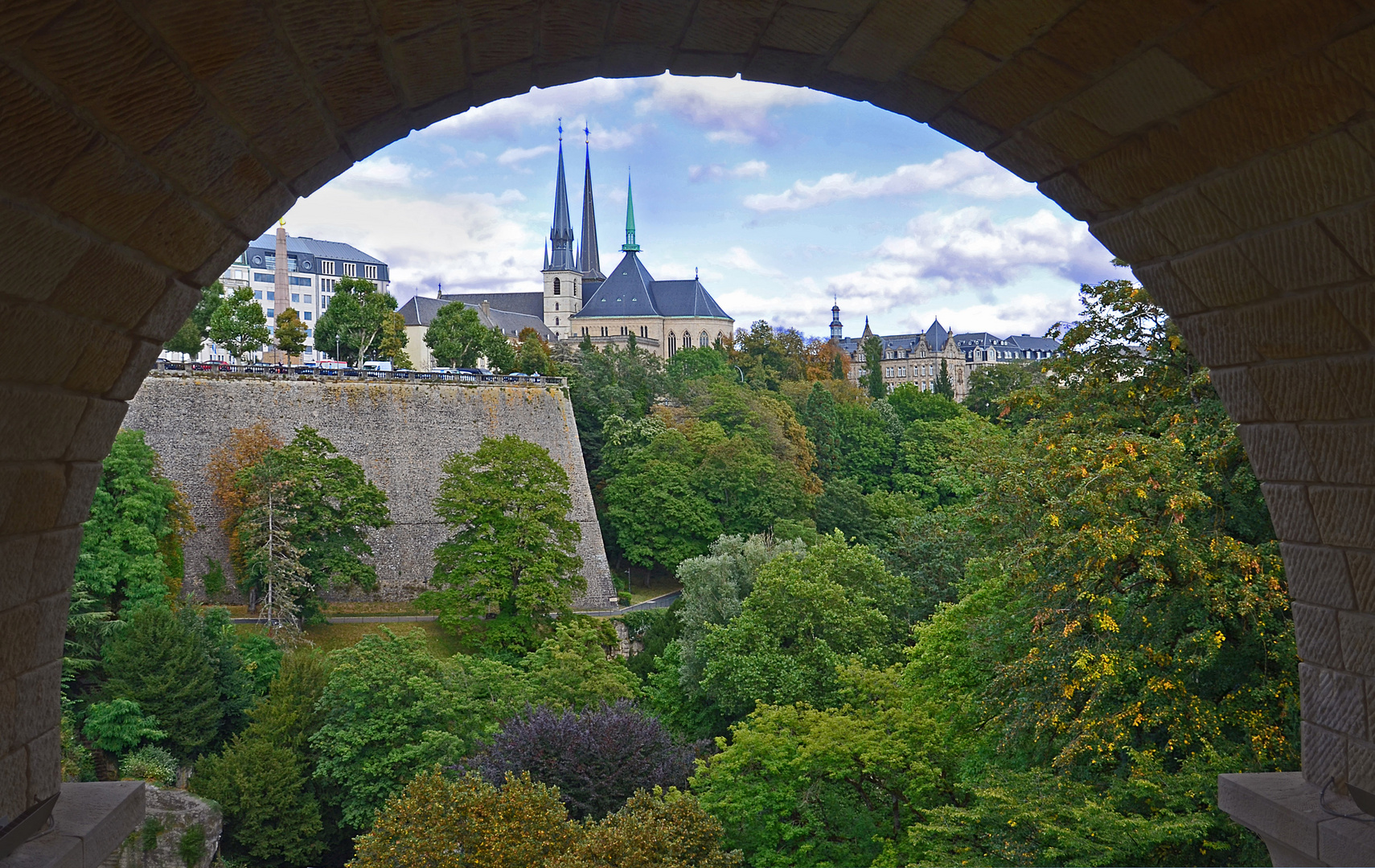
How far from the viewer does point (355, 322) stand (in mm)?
40406

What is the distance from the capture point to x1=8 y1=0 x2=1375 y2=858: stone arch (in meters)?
1.96

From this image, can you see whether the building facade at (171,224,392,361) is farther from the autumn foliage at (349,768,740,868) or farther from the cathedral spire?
the autumn foliage at (349,768,740,868)

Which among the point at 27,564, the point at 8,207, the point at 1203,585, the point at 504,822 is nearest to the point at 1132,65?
the point at 8,207

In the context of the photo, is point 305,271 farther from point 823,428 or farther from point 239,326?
point 823,428

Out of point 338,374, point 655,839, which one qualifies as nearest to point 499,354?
point 338,374

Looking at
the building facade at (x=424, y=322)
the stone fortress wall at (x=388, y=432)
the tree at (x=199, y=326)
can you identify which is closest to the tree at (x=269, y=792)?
the stone fortress wall at (x=388, y=432)

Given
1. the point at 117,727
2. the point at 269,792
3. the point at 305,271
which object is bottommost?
the point at 269,792

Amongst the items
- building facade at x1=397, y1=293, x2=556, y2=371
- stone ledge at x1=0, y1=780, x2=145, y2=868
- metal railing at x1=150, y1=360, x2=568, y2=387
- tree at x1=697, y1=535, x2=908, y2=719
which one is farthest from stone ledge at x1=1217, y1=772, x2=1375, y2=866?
building facade at x1=397, y1=293, x2=556, y2=371

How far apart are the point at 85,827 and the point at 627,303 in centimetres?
7611

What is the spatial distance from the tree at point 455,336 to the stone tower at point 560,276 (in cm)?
3855

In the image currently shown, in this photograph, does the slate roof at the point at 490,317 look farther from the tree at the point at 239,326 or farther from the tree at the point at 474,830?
the tree at the point at 474,830

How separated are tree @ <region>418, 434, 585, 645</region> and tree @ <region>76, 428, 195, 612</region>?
19.4 feet

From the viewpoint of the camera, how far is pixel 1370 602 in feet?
8.79

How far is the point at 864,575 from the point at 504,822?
40.2 feet
